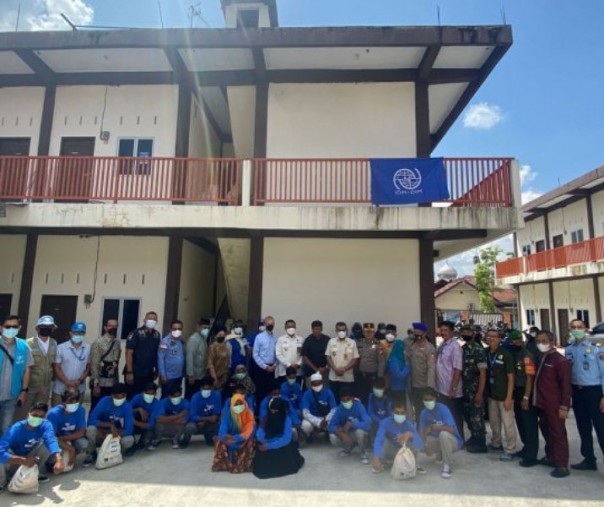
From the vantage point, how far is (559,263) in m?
17.9

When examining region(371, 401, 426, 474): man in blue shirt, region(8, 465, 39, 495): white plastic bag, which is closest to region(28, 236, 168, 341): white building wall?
region(8, 465, 39, 495): white plastic bag

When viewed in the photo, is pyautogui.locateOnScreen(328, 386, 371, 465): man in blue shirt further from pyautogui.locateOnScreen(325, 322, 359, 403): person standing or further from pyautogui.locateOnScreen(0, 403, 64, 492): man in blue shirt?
pyautogui.locateOnScreen(0, 403, 64, 492): man in blue shirt

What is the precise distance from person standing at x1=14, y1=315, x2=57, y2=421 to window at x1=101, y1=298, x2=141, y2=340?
3596 mm

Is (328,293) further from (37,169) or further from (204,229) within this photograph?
(37,169)

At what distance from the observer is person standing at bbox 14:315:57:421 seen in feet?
18.2

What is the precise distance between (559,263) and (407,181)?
557 inches

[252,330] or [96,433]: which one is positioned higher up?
[252,330]

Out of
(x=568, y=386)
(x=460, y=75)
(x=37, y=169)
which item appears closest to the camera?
(x=568, y=386)

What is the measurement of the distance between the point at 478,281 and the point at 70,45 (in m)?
30.0

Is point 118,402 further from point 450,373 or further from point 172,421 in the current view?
point 450,373

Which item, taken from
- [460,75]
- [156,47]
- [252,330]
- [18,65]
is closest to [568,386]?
[252,330]

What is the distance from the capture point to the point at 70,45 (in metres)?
9.04

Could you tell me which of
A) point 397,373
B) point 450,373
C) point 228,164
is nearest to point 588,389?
point 450,373

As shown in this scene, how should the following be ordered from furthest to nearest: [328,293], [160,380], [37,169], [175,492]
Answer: [328,293] < [37,169] < [160,380] < [175,492]
